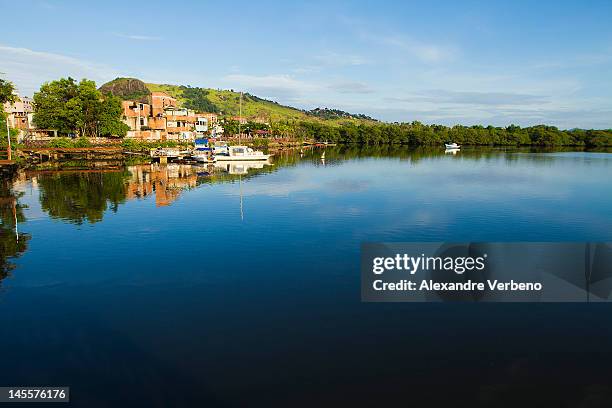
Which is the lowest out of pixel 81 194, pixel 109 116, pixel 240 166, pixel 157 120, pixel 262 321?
pixel 262 321

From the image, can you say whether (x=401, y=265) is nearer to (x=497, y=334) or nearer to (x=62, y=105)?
(x=497, y=334)

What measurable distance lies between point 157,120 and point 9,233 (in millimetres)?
109391

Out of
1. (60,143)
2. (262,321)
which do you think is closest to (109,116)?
(60,143)

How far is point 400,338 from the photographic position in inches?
682

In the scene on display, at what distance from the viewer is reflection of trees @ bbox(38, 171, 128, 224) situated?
3972cm

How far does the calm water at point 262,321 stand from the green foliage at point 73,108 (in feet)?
254

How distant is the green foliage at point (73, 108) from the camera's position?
348ft

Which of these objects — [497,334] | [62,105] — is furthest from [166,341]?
[62,105]

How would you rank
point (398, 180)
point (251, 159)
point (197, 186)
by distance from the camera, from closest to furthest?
point (197, 186), point (398, 180), point (251, 159)

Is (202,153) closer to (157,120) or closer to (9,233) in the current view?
(157,120)

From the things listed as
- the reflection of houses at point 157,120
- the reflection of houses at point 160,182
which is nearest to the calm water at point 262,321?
the reflection of houses at point 160,182

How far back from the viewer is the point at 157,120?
135 meters

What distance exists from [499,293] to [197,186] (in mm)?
45165

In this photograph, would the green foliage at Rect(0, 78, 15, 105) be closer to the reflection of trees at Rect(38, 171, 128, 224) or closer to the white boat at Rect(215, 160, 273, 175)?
the reflection of trees at Rect(38, 171, 128, 224)
